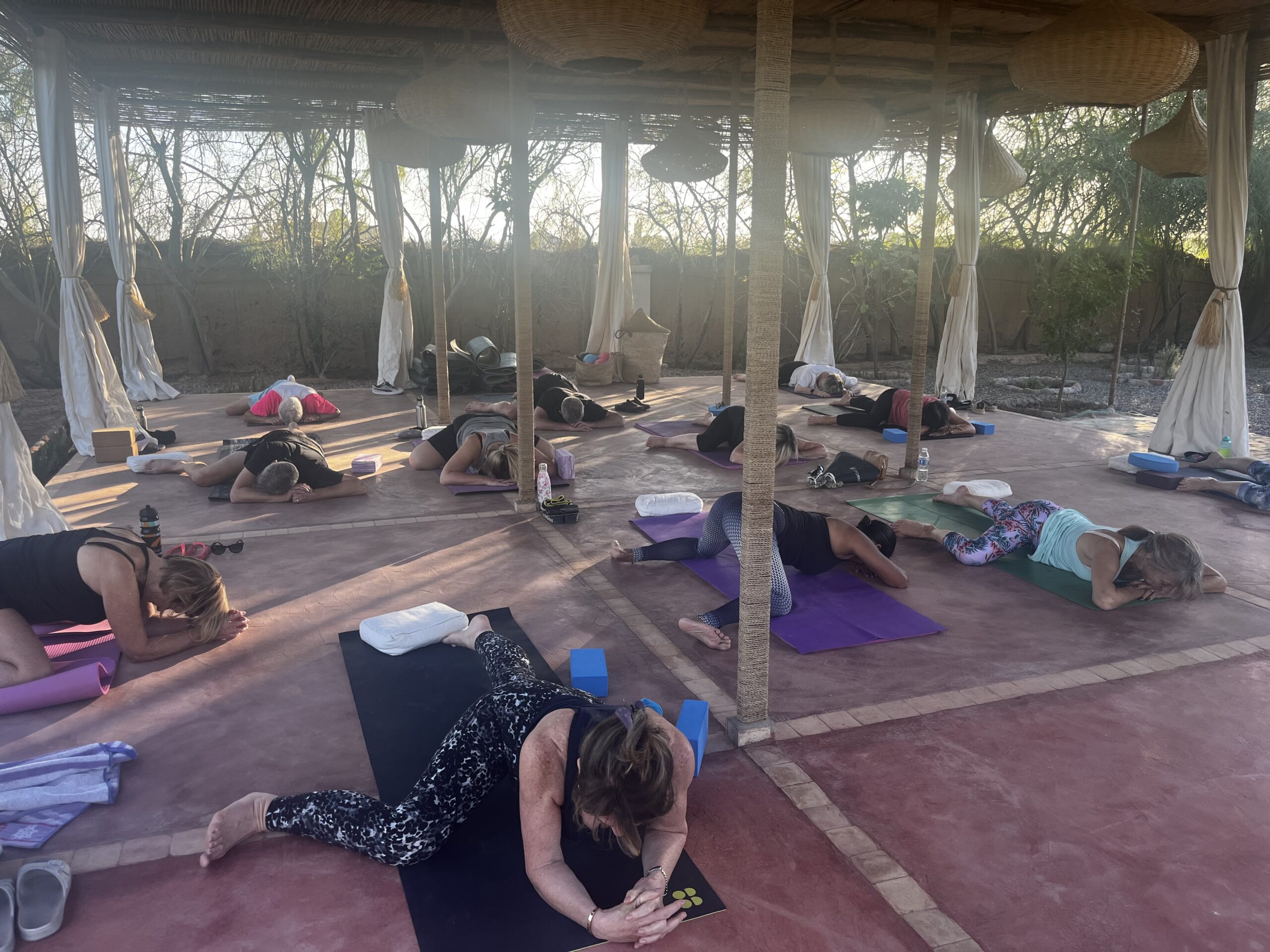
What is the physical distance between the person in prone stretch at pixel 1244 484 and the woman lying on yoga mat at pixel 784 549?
3.43 m

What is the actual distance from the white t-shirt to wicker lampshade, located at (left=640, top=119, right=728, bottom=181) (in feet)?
15.4

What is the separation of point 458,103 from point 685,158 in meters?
2.74

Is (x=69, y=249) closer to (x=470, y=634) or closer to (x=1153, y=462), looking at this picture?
(x=470, y=634)

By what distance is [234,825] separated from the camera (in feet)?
8.32

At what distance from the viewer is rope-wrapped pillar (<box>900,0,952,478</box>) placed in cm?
643

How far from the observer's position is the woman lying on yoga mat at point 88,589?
3.47 meters

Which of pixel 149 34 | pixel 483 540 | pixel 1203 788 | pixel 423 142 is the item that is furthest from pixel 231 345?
pixel 1203 788

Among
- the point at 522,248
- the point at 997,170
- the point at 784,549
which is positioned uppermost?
the point at 997,170

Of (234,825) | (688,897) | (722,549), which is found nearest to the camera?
(688,897)

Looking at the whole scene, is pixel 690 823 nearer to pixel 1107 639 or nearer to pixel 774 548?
pixel 774 548

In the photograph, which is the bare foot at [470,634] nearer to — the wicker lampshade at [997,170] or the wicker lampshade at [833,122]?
the wicker lampshade at [833,122]

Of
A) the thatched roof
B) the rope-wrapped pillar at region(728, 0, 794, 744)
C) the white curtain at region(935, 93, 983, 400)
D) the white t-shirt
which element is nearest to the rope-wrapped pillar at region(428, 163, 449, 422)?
the thatched roof


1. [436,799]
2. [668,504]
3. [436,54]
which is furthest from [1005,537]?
[436,54]

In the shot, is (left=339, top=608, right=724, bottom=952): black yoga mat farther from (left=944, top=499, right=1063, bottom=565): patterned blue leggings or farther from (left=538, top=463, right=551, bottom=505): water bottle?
(left=944, top=499, right=1063, bottom=565): patterned blue leggings
